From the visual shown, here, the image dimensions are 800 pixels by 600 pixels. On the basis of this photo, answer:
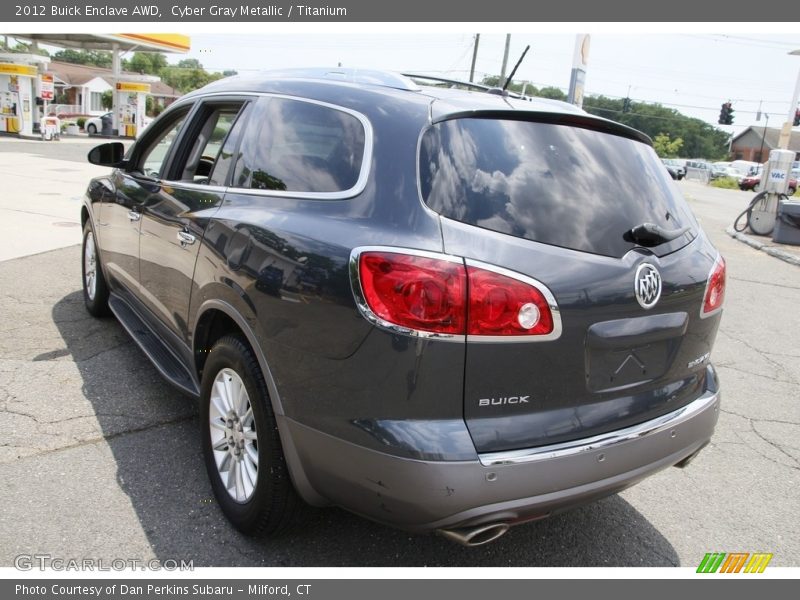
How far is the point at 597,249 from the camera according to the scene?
2.42 m

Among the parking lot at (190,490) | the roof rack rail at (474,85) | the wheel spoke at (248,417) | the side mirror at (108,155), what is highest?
the roof rack rail at (474,85)

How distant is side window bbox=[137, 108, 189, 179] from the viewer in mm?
4094

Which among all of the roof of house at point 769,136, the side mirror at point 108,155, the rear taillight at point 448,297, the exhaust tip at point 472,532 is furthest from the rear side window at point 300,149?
the roof of house at point 769,136

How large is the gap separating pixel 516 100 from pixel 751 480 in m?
2.52

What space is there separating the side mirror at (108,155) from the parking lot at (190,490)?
1344mm

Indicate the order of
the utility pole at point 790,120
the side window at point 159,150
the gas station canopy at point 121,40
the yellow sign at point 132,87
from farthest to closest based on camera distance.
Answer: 1. the yellow sign at point 132,87
2. the gas station canopy at point 121,40
3. the utility pole at point 790,120
4. the side window at point 159,150

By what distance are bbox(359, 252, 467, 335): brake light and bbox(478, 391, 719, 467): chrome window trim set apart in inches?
→ 17.3

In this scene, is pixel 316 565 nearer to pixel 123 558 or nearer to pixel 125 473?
pixel 123 558

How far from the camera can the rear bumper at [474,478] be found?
2158mm

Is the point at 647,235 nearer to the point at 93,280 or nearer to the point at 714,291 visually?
the point at 714,291

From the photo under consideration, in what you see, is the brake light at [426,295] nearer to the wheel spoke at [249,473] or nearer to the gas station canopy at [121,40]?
the wheel spoke at [249,473]

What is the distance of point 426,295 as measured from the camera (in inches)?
84.7

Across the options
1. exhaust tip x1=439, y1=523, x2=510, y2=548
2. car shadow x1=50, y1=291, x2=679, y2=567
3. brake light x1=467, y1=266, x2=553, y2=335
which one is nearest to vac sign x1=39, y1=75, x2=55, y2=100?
car shadow x1=50, y1=291, x2=679, y2=567

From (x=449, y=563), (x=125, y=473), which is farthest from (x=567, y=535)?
(x=125, y=473)
